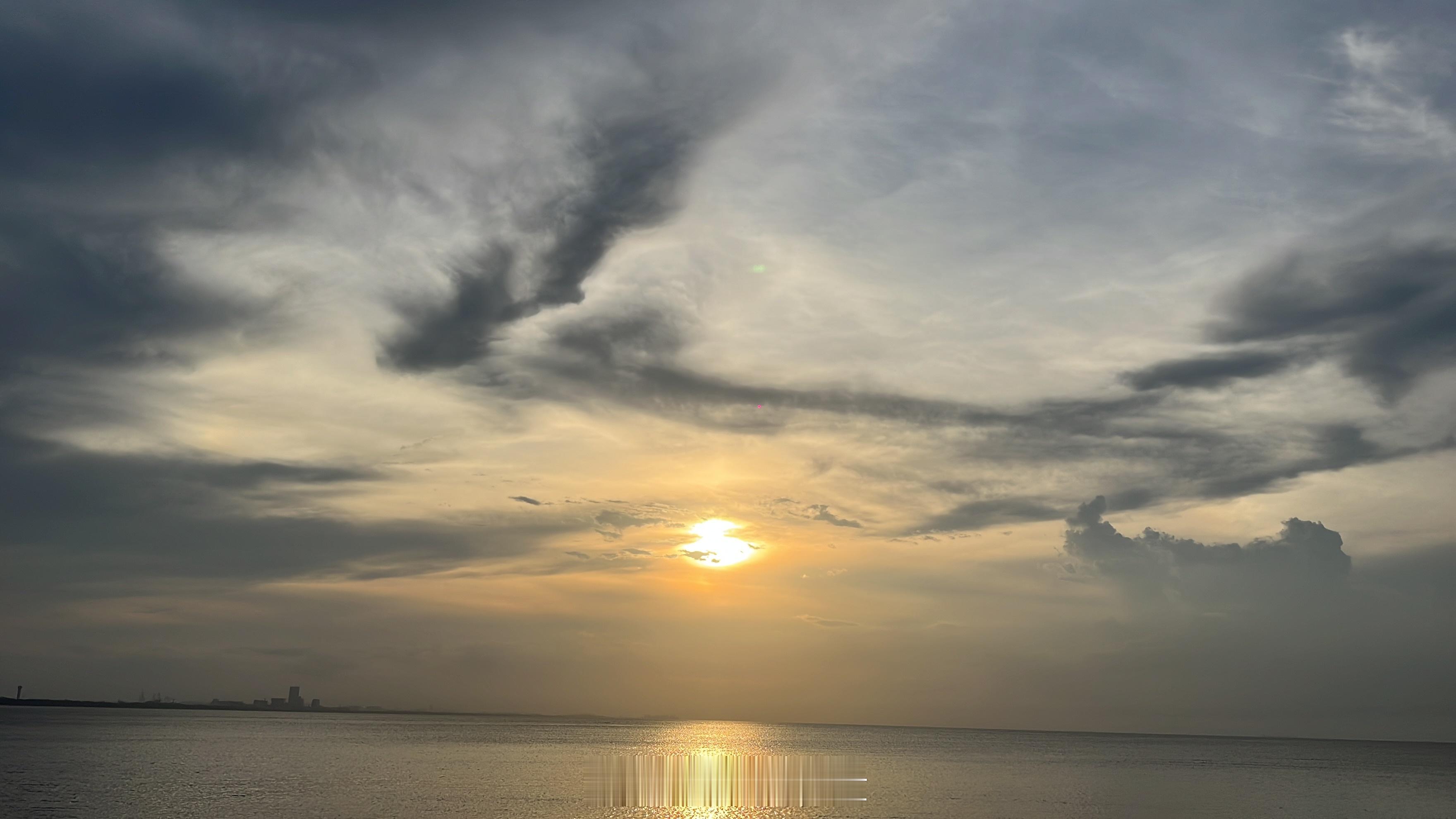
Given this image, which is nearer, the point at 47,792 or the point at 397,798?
the point at 47,792

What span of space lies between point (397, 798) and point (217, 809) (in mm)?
20923

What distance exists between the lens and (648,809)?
106m

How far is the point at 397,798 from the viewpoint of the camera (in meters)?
111

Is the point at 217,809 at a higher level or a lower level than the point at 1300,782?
higher

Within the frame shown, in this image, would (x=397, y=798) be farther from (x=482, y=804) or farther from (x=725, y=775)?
(x=725, y=775)

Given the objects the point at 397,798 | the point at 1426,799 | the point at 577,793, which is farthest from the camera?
the point at 1426,799

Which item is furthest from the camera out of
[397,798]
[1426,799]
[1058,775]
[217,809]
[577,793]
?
[1058,775]

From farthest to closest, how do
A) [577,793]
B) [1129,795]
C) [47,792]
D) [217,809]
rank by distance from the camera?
[1129,795]
[577,793]
[47,792]
[217,809]

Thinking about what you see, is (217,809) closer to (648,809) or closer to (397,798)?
(397,798)

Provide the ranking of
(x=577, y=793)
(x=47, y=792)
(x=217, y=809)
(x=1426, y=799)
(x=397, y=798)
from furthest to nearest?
(x=1426, y=799) → (x=577, y=793) → (x=397, y=798) → (x=47, y=792) → (x=217, y=809)

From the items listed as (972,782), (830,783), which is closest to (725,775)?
(830,783)

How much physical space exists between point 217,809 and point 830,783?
88.5 meters

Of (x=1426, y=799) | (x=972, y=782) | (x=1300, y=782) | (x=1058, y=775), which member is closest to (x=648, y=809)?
(x=972, y=782)

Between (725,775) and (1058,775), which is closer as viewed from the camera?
(725,775)
